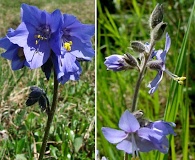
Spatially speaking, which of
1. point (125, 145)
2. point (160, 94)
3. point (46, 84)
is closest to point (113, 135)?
point (125, 145)

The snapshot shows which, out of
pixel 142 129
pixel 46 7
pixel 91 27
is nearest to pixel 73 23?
pixel 91 27

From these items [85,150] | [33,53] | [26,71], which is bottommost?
[85,150]

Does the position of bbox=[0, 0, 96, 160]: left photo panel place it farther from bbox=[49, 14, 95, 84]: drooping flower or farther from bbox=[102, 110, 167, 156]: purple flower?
bbox=[102, 110, 167, 156]: purple flower

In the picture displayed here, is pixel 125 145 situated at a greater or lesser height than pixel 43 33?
lesser

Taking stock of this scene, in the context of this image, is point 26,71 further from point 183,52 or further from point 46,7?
point 183,52

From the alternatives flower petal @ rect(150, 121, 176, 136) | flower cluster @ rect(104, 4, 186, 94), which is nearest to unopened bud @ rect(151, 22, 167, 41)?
flower cluster @ rect(104, 4, 186, 94)

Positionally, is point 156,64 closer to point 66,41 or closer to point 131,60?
point 131,60

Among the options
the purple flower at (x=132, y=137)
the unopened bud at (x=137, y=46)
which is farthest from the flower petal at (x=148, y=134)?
the unopened bud at (x=137, y=46)
